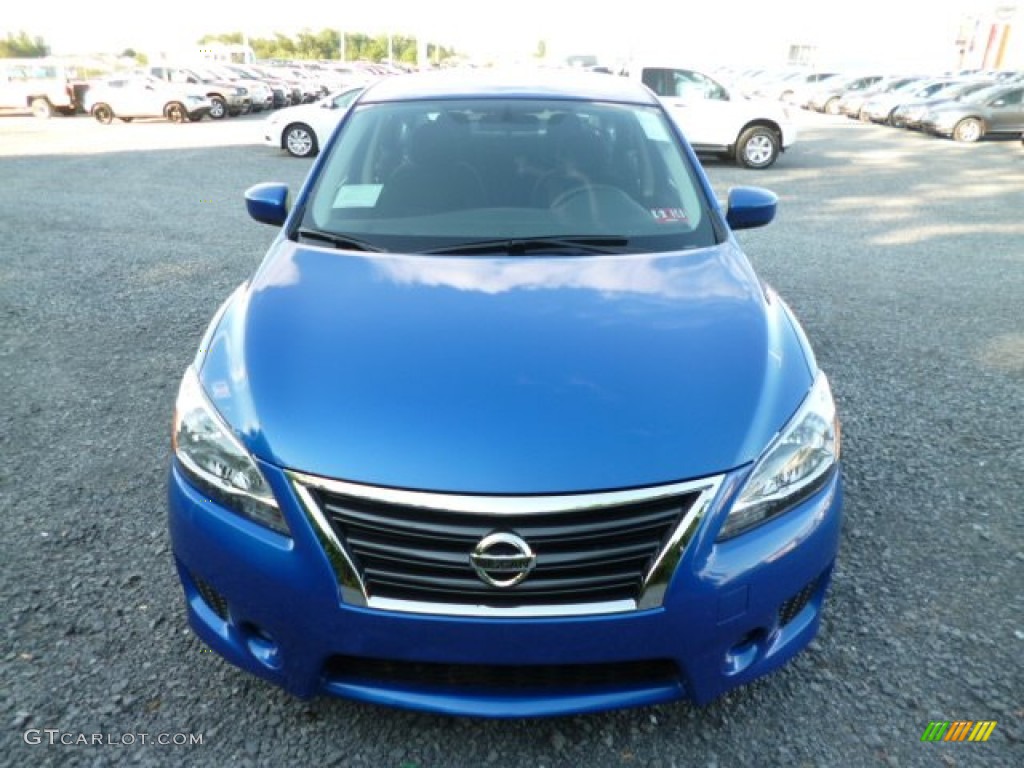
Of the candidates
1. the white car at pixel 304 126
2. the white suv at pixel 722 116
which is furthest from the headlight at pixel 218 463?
the white car at pixel 304 126

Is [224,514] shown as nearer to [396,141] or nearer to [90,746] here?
[90,746]

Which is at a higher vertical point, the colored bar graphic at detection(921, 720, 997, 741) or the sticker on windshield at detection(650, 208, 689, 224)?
the sticker on windshield at detection(650, 208, 689, 224)

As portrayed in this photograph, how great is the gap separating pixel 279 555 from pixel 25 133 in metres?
21.5

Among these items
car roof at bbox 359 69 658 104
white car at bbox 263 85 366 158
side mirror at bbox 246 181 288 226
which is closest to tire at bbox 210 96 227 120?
white car at bbox 263 85 366 158

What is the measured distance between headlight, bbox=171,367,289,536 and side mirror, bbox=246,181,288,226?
1.44m

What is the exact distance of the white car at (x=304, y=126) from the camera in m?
13.8

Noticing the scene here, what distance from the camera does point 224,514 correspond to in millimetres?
1855

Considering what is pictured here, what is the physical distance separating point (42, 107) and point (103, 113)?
10.8 feet

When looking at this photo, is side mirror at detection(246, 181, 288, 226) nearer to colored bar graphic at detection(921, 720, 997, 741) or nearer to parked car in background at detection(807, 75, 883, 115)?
colored bar graphic at detection(921, 720, 997, 741)

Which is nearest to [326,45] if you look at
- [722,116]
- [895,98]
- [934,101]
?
[895,98]

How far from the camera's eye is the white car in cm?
1384

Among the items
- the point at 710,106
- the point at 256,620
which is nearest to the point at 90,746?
the point at 256,620

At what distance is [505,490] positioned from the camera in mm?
1684

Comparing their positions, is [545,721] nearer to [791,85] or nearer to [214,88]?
[214,88]
